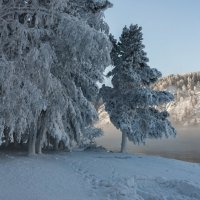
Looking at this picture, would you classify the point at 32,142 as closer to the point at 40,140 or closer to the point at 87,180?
the point at 40,140

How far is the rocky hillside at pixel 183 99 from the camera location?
182250mm

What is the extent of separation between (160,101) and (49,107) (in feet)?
40.8

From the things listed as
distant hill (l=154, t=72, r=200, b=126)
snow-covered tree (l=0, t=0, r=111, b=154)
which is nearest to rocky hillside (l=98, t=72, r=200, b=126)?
distant hill (l=154, t=72, r=200, b=126)

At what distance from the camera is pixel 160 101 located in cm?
3256

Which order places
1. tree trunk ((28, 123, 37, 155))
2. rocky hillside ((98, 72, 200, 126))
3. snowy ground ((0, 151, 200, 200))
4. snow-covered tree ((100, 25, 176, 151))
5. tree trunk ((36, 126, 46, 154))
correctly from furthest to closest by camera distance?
rocky hillside ((98, 72, 200, 126)) < snow-covered tree ((100, 25, 176, 151)) < tree trunk ((36, 126, 46, 154)) < tree trunk ((28, 123, 37, 155)) < snowy ground ((0, 151, 200, 200))

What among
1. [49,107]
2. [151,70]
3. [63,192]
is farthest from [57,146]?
[63,192]

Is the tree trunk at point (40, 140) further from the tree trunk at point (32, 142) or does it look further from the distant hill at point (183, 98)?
the distant hill at point (183, 98)

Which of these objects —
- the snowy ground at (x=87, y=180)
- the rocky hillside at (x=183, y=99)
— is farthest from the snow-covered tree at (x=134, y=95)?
the rocky hillside at (x=183, y=99)

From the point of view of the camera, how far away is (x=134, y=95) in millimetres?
32406

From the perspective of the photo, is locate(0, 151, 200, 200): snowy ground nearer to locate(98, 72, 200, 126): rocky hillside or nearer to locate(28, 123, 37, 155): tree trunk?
locate(28, 123, 37, 155): tree trunk

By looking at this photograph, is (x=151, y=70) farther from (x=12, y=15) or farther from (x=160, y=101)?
(x=12, y=15)

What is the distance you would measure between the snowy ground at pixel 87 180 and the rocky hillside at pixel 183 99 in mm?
155579

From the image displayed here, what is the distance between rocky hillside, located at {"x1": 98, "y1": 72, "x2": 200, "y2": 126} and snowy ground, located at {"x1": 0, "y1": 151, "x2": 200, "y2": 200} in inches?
6125

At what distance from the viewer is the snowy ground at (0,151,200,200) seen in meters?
15.9
